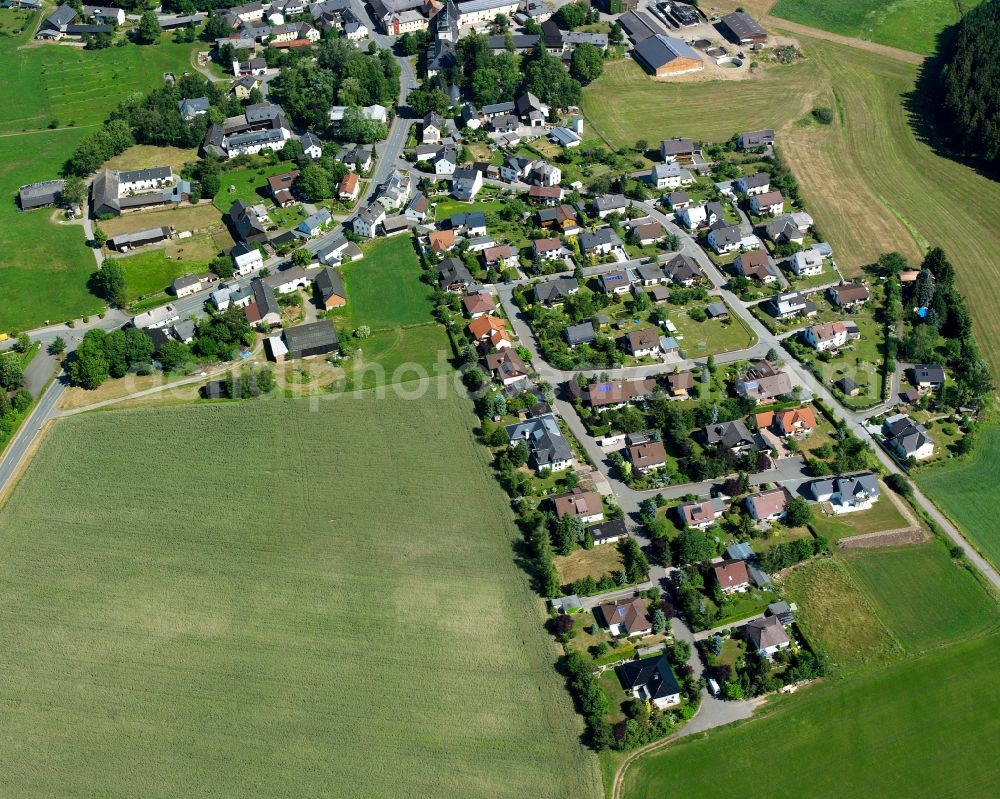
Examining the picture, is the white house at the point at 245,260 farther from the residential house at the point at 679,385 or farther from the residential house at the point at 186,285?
→ the residential house at the point at 679,385

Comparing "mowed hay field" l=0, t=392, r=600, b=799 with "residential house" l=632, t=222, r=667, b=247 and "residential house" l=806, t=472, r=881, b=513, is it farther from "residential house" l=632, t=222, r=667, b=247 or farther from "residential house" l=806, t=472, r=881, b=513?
"residential house" l=632, t=222, r=667, b=247

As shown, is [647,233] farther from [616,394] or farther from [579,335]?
[616,394]

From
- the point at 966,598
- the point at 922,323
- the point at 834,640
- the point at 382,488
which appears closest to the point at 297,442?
the point at 382,488

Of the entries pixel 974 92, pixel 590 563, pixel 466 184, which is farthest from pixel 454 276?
pixel 974 92

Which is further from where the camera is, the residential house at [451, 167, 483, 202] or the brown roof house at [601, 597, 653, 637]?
the residential house at [451, 167, 483, 202]

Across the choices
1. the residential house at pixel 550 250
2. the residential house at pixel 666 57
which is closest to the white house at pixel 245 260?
the residential house at pixel 550 250

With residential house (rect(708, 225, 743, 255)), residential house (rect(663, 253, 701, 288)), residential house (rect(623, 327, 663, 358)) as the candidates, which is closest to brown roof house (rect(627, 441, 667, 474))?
residential house (rect(623, 327, 663, 358))
